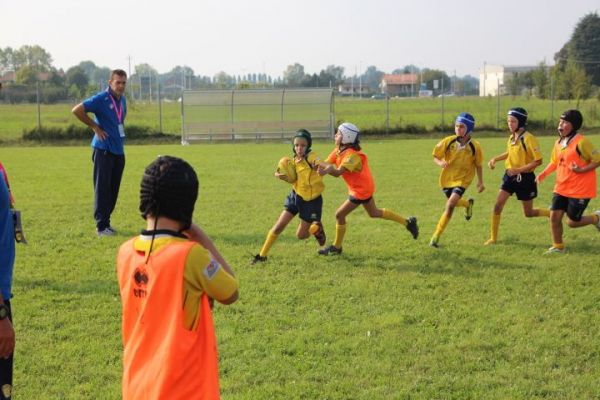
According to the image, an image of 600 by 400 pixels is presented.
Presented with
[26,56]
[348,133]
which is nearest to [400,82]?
[26,56]

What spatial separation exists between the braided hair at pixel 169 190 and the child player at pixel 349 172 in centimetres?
529

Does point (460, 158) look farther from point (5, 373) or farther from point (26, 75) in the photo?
point (26, 75)

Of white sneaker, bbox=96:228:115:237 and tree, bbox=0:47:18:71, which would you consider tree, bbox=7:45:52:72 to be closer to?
tree, bbox=0:47:18:71

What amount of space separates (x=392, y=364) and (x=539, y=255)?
406cm

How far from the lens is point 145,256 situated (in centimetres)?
274

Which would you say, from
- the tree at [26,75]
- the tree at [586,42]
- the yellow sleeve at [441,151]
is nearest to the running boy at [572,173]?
the yellow sleeve at [441,151]

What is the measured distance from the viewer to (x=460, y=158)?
29.8 ft

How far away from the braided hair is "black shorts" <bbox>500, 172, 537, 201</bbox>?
7182 millimetres

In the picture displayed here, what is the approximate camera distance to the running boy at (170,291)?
2680 millimetres

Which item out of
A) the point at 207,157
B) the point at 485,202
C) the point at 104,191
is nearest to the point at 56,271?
the point at 104,191

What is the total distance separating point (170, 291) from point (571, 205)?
6.91 metres

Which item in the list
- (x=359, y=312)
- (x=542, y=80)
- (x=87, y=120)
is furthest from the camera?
(x=542, y=80)

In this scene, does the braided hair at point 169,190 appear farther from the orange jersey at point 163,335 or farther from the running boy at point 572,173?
the running boy at point 572,173

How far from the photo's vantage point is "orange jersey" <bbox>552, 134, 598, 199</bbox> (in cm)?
826
